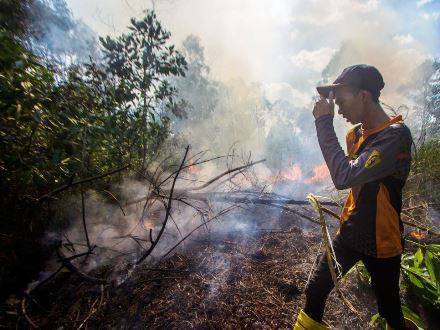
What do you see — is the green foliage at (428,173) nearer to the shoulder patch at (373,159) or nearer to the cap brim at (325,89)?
the cap brim at (325,89)

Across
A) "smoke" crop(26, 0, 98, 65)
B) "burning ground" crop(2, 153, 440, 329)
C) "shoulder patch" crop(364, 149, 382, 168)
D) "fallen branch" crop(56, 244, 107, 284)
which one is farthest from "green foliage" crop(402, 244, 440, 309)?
"smoke" crop(26, 0, 98, 65)

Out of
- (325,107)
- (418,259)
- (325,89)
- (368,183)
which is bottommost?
(368,183)

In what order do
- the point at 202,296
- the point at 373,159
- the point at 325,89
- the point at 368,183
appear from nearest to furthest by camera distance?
the point at 373,159
the point at 368,183
the point at 325,89
the point at 202,296

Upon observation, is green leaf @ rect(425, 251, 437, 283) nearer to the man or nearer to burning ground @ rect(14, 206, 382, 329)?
burning ground @ rect(14, 206, 382, 329)

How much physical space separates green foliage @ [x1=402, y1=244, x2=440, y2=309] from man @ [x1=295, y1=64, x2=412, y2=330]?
104 centimetres

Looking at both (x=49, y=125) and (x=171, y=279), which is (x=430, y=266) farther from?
(x=49, y=125)

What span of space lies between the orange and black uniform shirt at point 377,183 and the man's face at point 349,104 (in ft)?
0.46

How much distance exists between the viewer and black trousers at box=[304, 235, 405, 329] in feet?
5.47

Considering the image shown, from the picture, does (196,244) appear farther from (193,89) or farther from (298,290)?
(193,89)

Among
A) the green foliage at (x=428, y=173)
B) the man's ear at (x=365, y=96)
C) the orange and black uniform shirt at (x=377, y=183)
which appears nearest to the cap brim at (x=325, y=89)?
the man's ear at (x=365, y=96)

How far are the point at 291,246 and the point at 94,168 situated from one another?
2.92 m

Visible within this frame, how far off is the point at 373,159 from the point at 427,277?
1.90 m

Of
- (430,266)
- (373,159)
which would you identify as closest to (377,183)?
(373,159)

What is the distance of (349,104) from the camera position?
1816 mm
